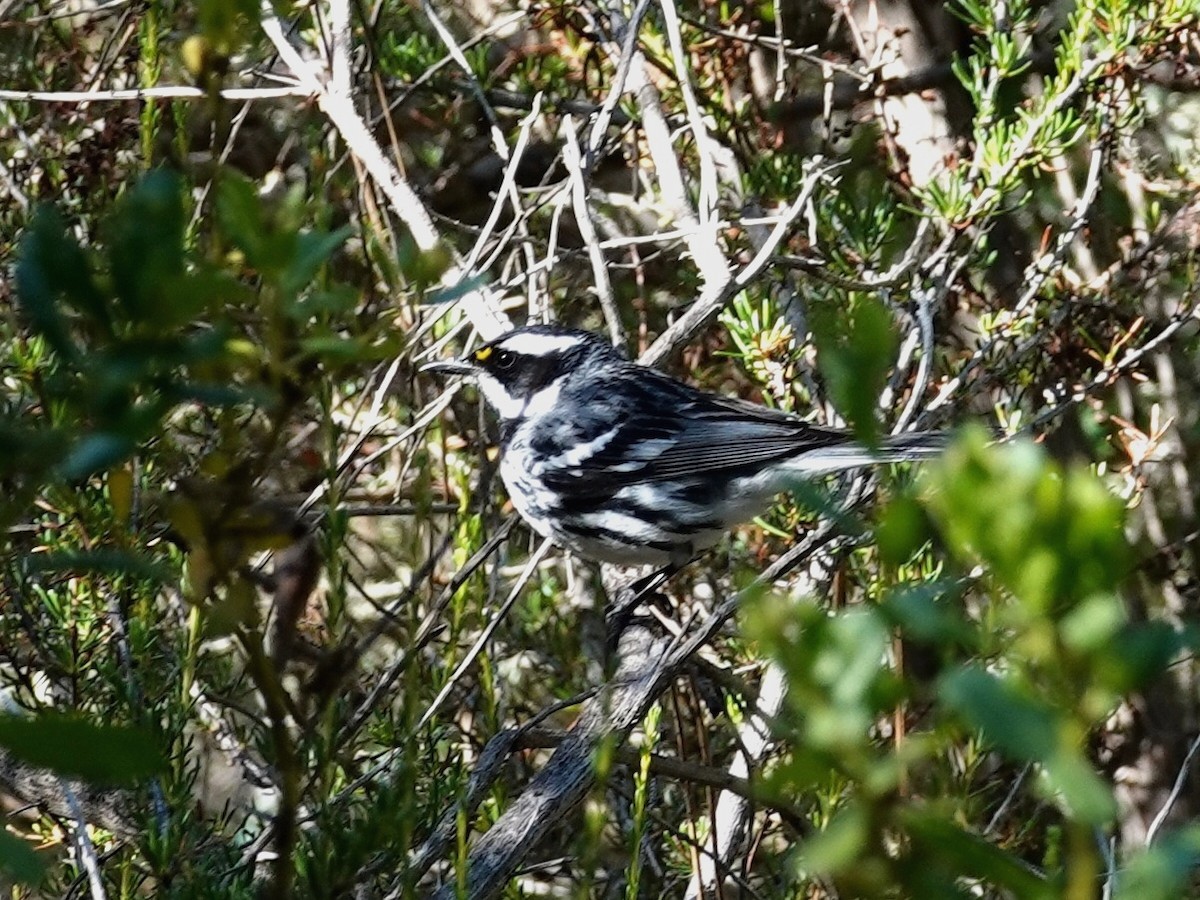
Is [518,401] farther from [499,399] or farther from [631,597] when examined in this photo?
[631,597]

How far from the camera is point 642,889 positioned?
3605 millimetres

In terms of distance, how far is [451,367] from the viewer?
12.2 ft

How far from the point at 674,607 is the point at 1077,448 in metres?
1.33

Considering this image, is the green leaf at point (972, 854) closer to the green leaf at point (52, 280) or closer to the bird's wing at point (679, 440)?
the green leaf at point (52, 280)

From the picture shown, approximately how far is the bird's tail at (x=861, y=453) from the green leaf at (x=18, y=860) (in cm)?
214

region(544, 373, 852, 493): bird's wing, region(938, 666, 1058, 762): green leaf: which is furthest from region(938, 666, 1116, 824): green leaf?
region(544, 373, 852, 493): bird's wing

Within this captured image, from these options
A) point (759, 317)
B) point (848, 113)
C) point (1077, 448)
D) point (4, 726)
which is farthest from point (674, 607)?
point (4, 726)

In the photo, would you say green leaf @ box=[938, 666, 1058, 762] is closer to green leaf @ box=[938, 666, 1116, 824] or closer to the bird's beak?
green leaf @ box=[938, 666, 1116, 824]

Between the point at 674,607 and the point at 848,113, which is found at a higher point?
the point at 848,113

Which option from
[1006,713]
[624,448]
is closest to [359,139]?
[624,448]

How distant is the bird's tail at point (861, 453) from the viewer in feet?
9.34

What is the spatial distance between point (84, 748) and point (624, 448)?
329 centimetres

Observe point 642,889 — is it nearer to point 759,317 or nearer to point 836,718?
point 759,317

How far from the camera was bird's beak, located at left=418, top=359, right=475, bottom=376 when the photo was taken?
3701 mm
